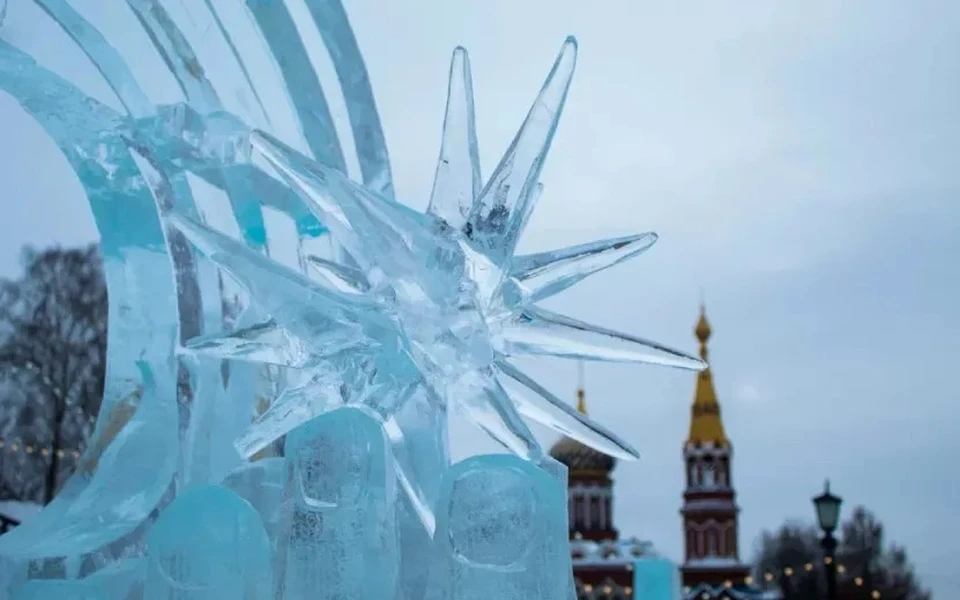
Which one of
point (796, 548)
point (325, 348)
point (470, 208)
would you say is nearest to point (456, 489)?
point (325, 348)

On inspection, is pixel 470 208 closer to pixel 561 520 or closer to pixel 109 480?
pixel 561 520

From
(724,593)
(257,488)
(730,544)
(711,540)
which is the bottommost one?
(257,488)

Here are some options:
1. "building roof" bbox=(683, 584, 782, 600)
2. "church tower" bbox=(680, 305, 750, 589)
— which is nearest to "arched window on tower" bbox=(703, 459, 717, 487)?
"church tower" bbox=(680, 305, 750, 589)

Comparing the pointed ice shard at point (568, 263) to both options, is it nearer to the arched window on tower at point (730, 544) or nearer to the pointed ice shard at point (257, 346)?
the pointed ice shard at point (257, 346)

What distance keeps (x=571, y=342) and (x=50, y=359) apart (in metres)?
14.3

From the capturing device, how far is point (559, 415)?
5223 mm

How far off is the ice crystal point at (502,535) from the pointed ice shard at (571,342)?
2.82ft

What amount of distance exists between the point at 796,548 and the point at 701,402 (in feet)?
38.4

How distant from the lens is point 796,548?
144 ft

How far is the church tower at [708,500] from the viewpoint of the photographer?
3181 cm

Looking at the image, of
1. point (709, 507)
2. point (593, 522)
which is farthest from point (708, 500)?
point (593, 522)

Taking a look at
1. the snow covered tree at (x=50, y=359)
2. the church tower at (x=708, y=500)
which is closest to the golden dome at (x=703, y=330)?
the church tower at (x=708, y=500)

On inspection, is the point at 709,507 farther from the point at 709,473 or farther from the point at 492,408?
the point at 492,408

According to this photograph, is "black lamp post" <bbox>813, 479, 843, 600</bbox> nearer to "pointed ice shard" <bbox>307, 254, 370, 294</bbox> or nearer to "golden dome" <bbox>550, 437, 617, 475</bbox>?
"pointed ice shard" <bbox>307, 254, 370, 294</bbox>
